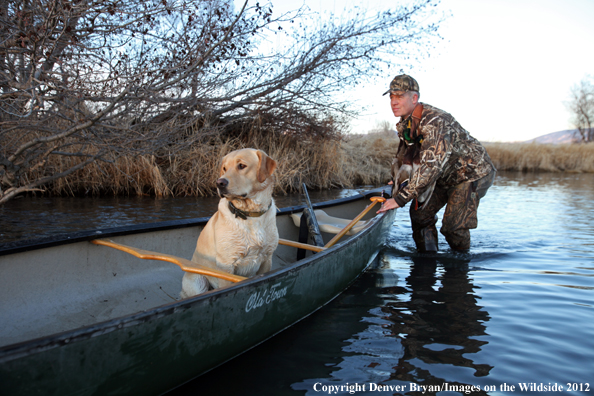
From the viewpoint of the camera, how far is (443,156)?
5000 mm

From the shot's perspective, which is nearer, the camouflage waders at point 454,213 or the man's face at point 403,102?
the man's face at point 403,102

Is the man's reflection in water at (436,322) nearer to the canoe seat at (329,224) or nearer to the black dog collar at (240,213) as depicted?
the canoe seat at (329,224)

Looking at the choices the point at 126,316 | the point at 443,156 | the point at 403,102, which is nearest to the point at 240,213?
the point at 126,316

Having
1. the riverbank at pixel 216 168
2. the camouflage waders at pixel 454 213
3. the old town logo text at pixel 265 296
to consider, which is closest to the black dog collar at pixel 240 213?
the old town logo text at pixel 265 296

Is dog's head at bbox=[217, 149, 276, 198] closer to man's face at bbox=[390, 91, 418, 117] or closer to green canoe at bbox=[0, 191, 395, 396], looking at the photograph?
green canoe at bbox=[0, 191, 395, 396]

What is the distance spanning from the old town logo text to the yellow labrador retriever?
1.45ft

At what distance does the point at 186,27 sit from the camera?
6305mm

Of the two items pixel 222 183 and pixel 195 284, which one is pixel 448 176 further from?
pixel 195 284

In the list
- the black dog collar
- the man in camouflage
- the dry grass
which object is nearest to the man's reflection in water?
the man in camouflage

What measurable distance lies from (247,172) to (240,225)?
17.2 inches

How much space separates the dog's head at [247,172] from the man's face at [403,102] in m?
2.66

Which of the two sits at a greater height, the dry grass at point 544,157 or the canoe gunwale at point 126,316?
the dry grass at point 544,157

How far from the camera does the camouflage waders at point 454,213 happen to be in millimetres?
5461

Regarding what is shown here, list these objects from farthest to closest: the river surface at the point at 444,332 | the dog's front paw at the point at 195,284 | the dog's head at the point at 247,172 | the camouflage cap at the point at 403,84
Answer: the camouflage cap at the point at 403,84 → the dog's front paw at the point at 195,284 → the dog's head at the point at 247,172 → the river surface at the point at 444,332
